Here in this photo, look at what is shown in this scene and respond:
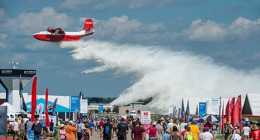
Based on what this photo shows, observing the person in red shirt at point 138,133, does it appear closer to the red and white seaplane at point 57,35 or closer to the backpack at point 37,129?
the backpack at point 37,129

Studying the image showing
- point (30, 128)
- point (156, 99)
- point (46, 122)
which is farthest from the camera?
point (156, 99)

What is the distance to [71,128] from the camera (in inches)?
1180

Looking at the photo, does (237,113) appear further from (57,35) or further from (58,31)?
(58,31)

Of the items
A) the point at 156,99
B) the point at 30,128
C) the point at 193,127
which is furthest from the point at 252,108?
the point at 156,99

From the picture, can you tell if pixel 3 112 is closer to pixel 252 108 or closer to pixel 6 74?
pixel 252 108

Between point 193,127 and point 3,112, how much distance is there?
7620mm

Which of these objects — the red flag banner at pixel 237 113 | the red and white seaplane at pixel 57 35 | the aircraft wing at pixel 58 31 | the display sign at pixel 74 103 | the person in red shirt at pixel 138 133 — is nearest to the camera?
the person in red shirt at pixel 138 133

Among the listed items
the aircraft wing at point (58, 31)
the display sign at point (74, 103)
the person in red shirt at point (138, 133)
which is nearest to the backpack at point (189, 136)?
the person in red shirt at point (138, 133)

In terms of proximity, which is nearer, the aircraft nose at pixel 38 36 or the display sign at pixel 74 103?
the display sign at pixel 74 103

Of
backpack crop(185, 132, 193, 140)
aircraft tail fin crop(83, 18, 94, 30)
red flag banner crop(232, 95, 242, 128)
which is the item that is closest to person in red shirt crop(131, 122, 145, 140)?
backpack crop(185, 132, 193, 140)

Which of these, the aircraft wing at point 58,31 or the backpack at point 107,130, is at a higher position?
the aircraft wing at point 58,31

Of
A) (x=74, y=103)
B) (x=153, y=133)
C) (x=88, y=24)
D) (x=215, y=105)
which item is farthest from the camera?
(x=88, y=24)

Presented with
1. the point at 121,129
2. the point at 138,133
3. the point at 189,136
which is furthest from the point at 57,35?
the point at 189,136

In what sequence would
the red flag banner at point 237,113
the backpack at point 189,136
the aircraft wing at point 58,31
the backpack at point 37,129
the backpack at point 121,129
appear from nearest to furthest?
the backpack at point 189,136
the backpack at point 121,129
the backpack at point 37,129
the red flag banner at point 237,113
the aircraft wing at point 58,31
